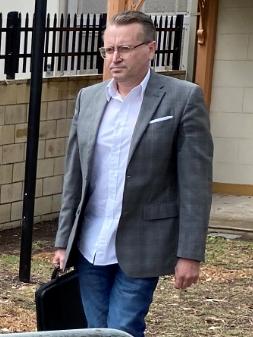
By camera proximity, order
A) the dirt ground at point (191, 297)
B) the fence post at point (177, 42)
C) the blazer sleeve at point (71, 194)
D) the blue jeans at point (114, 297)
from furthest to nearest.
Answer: the fence post at point (177, 42) < the dirt ground at point (191, 297) < the blazer sleeve at point (71, 194) < the blue jeans at point (114, 297)

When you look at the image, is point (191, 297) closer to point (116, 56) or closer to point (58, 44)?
point (116, 56)

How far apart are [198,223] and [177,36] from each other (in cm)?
748

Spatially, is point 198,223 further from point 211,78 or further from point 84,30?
point 211,78

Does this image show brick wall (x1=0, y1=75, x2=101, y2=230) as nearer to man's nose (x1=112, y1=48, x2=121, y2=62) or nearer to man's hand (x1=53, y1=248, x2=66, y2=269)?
man's hand (x1=53, y1=248, x2=66, y2=269)

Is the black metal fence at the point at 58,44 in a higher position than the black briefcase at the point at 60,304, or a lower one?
higher

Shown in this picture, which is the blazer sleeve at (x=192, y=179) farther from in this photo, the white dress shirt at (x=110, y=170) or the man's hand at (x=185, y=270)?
the white dress shirt at (x=110, y=170)

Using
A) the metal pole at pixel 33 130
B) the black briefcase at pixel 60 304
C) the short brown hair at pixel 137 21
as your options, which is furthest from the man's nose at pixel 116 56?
the metal pole at pixel 33 130

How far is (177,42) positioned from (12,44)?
9.96ft

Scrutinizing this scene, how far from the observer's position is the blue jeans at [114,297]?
3.80m

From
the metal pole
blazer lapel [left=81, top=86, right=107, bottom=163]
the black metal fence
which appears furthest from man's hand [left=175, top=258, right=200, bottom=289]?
the black metal fence

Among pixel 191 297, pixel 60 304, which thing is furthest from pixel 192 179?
pixel 191 297

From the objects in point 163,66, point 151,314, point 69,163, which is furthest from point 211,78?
point 69,163

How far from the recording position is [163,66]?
1099 cm

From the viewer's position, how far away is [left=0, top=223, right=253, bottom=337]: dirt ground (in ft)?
18.7
